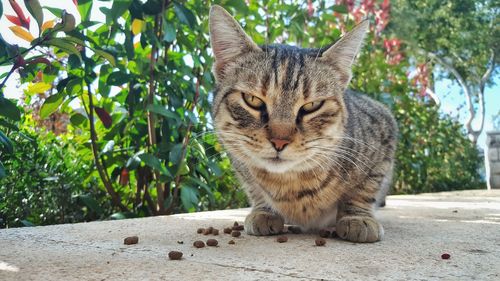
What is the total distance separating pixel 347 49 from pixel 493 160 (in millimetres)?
6649

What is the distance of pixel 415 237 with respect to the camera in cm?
206

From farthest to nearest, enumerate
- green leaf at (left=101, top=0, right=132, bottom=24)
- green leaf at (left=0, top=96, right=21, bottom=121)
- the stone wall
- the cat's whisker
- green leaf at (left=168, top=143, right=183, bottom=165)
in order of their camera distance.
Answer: the stone wall, green leaf at (left=168, top=143, right=183, bottom=165), green leaf at (left=101, top=0, right=132, bottom=24), the cat's whisker, green leaf at (left=0, top=96, right=21, bottom=121)

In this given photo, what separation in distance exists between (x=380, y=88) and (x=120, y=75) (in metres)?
3.50

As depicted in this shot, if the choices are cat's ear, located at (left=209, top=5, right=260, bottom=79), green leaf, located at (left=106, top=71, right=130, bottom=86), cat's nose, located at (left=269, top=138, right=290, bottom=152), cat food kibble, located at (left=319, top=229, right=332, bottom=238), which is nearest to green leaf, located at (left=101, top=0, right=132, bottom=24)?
green leaf, located at (left=106, top=71, right=130, bottom=86)

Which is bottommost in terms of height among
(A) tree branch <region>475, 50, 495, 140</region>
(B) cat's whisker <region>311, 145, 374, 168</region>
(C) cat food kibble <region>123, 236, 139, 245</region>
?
(C) cat food kibble <region>123, 236, 139, 245</region>

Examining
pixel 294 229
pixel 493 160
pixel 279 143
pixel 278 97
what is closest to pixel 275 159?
pixel 279 143

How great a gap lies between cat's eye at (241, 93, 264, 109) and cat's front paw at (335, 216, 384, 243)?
591 mm

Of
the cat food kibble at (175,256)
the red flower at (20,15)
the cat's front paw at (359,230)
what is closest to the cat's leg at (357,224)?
the cat's front paw at (359,230)

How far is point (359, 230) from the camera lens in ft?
6.37

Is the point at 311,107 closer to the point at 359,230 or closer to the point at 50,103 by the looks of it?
the point at 359,230

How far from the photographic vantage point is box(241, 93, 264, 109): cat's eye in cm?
200

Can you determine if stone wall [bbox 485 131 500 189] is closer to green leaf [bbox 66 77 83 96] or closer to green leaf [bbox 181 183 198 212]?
green leaf [bbox 181 183 198 212]

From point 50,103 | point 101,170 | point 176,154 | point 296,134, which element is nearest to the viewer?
point 296,134

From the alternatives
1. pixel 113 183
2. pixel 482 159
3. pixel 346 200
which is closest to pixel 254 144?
pixel 346 200
